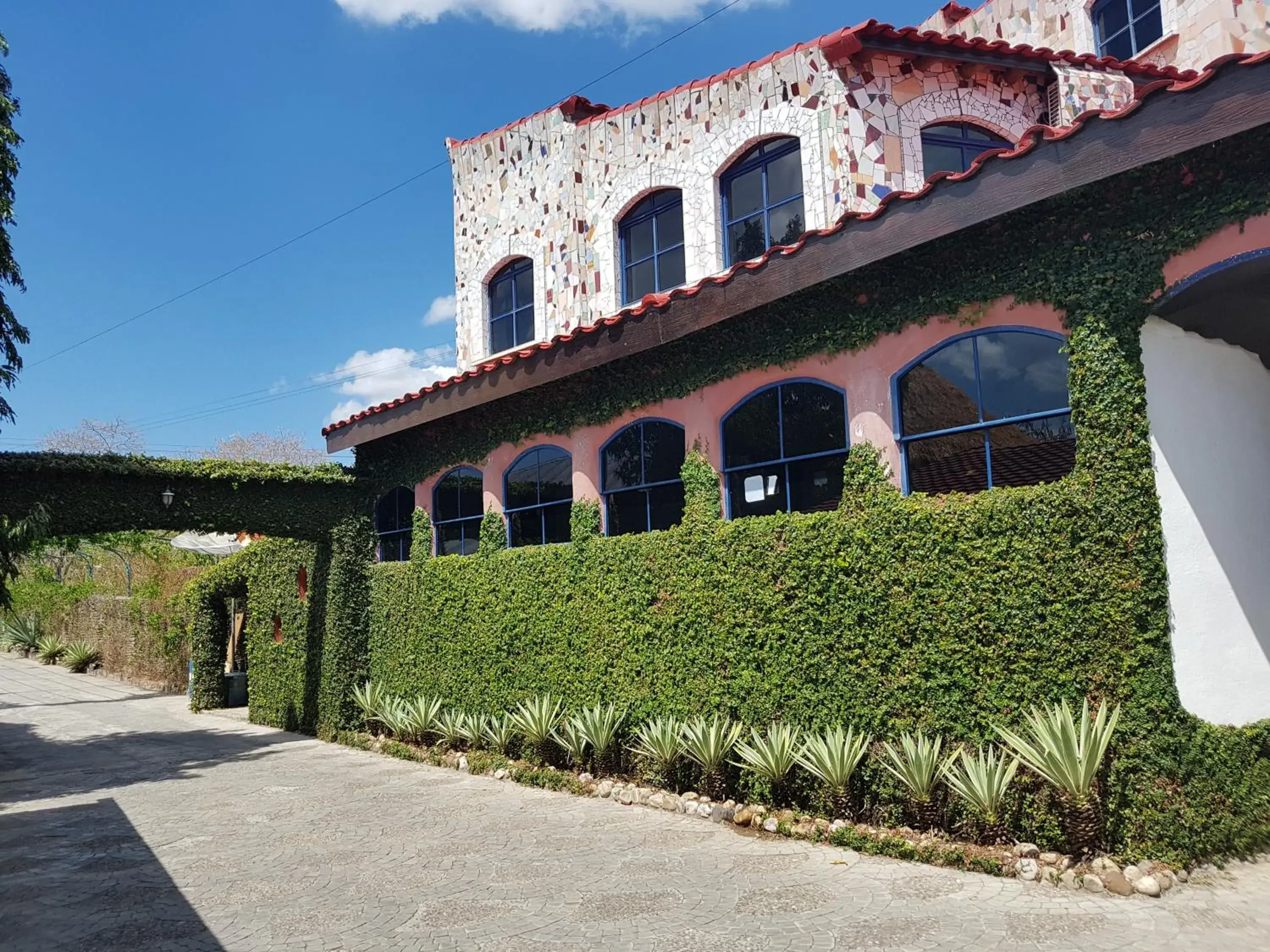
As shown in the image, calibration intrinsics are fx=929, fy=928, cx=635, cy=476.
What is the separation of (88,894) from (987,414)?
7.64 meters

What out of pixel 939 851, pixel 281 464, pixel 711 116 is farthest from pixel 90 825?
pixel 711 116

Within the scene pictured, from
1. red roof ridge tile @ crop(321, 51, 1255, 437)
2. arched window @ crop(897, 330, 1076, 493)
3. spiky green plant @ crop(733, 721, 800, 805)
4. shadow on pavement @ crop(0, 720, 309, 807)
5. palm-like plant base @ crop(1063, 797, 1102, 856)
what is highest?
red roof ridge tile @ crop(321, 51, 1255, 437)

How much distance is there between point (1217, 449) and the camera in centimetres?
704

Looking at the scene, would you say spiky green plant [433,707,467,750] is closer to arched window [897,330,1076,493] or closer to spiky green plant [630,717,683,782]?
spiky green plant [630,717,683,782]

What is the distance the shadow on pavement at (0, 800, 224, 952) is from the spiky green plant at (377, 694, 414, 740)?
4.14 meters

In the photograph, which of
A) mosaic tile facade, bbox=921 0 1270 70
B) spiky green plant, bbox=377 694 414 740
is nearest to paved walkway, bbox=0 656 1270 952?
spiky green plant, bbox=377 694 414 740

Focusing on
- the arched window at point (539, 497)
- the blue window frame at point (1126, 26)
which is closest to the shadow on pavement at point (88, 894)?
the arched window at point (539, 497)

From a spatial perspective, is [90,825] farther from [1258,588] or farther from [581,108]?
[581,108]

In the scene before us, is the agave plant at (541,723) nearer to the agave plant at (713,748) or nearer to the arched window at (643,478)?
the arched window at (643,478)

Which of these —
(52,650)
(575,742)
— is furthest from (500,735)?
(52,650)

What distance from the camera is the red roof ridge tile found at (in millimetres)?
5863

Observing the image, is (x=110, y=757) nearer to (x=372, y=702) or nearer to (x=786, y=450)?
(x=372, y=702)

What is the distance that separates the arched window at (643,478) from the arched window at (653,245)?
360cm

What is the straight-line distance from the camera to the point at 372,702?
14.0 metres
